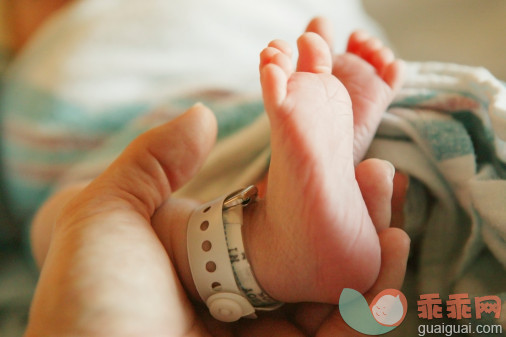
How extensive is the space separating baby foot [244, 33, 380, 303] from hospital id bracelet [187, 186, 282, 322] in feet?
0.07

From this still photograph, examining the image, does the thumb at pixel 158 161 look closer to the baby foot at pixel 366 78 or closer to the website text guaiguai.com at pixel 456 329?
the baby foot at pixel 366 78

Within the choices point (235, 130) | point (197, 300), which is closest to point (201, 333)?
point (197, 300)

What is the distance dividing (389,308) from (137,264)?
21 centimetres

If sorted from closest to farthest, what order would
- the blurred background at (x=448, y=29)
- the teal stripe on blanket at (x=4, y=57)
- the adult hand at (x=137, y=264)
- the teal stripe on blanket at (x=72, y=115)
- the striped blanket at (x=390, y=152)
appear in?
the adult hand at (x=137, y=264), the striped blanket at (x=390, y=152), the blurred background at (x=448, y=29), the teal stripe on blanket at (x=72, y=115), the teal stripe on blanket at (x=4, y=57)

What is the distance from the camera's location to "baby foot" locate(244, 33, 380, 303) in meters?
0.35

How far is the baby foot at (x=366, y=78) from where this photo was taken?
45 centimetres

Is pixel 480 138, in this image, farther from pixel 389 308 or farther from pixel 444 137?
pixel 389 308

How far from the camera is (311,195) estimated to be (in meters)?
0.35

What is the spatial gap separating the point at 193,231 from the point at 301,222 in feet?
0.39

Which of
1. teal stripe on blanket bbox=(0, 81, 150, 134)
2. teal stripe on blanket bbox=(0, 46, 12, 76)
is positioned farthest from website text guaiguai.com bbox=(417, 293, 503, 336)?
teal stripe on blanket bbox=(0, 46, 12, 76)

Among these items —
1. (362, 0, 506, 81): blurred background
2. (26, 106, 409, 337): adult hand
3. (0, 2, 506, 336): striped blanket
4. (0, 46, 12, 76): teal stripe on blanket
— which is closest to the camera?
(26, 106, 409, 337): adult hand

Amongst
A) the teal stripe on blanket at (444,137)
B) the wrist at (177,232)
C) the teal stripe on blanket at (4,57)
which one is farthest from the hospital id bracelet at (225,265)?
the teal stripe on blanket at (4,57)

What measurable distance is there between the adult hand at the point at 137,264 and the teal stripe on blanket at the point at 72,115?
27 centimetres

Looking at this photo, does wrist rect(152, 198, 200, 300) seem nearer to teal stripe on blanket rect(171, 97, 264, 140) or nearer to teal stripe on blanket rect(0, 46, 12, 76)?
teal stripe on blanket rect(171, 97, 264, 140)
